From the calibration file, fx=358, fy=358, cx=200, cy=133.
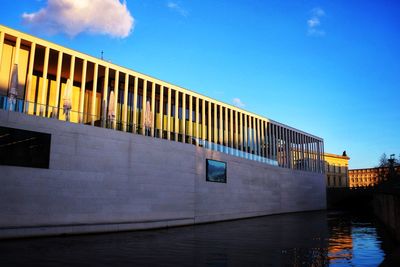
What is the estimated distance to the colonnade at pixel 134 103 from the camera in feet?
86.8

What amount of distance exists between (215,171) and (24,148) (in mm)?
19964

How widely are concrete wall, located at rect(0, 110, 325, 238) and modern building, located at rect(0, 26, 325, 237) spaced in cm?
6

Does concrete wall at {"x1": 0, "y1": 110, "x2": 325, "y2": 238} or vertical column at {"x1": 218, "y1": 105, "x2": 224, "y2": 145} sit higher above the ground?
vertical column at {"x1": 218, "y1": 105, "x2": 224, "y2": 145}

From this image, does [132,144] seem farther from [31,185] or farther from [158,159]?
[31,185]

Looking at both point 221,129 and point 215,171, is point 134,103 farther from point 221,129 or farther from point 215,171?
point 221,129

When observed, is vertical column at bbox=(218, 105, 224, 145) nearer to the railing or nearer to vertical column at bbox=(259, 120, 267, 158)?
the railing

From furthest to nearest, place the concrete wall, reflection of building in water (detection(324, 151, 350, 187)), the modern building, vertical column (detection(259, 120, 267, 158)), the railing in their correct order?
reflection of building in water (detection(324, 151, 350, 187)), vertical column (detection(259, 120, 267, 158)), the railing, the modern building, the concrete wall

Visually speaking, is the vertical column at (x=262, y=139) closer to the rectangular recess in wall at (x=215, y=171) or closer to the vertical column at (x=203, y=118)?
the vertical column at (x=203, y=118)

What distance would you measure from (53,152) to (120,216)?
21.7 ft

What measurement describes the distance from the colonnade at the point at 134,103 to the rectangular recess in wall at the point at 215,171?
2930 millimetres

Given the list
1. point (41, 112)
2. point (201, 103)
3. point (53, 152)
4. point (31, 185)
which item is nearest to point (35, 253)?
point (31, 185)

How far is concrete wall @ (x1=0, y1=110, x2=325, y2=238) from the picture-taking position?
66.4 feet

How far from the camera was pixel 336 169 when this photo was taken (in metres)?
103

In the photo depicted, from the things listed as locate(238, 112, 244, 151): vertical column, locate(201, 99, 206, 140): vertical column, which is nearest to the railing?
locate(201, 99, 206, 140): vertical column
